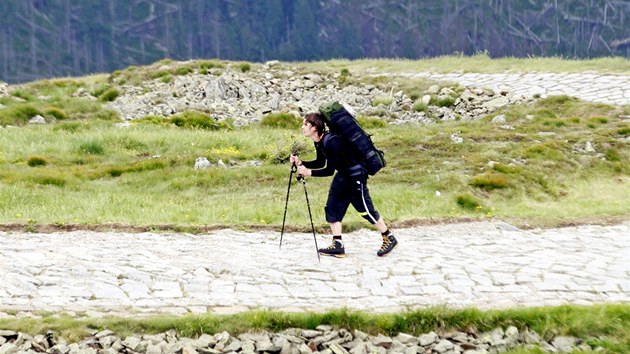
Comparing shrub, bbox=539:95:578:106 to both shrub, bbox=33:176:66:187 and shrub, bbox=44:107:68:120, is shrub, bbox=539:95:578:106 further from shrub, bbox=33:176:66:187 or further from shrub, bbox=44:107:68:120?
shrub, bbox=44:107:68:120

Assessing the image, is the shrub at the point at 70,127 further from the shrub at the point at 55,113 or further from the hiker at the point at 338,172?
the hiker at the point at 338,172

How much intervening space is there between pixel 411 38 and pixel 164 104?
14009 cm

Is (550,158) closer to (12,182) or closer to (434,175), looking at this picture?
(434,175)

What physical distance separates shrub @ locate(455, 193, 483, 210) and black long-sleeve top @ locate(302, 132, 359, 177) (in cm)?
651

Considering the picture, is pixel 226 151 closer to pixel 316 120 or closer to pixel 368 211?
pixel 368 211

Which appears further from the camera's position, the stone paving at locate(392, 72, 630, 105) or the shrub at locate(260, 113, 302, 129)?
the stone paving at locate(392, 72, 630, 105)

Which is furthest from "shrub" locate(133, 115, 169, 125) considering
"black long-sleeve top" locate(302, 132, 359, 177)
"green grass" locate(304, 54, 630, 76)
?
"black long-sleeve top" locate(302, 132, 359, 177)

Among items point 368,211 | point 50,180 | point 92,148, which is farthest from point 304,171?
point 92,148

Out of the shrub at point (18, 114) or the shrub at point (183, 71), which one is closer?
the shrub at point (18, 114)

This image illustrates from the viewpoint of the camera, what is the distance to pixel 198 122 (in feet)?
115

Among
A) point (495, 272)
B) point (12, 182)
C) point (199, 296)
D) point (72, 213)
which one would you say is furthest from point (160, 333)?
point (12, 182)

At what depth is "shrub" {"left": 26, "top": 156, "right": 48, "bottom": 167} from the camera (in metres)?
25.4

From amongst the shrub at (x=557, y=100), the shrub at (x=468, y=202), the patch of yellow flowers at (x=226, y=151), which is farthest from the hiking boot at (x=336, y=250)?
the shrub at (x=557, y=100)

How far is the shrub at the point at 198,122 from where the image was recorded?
3491 centimetres
